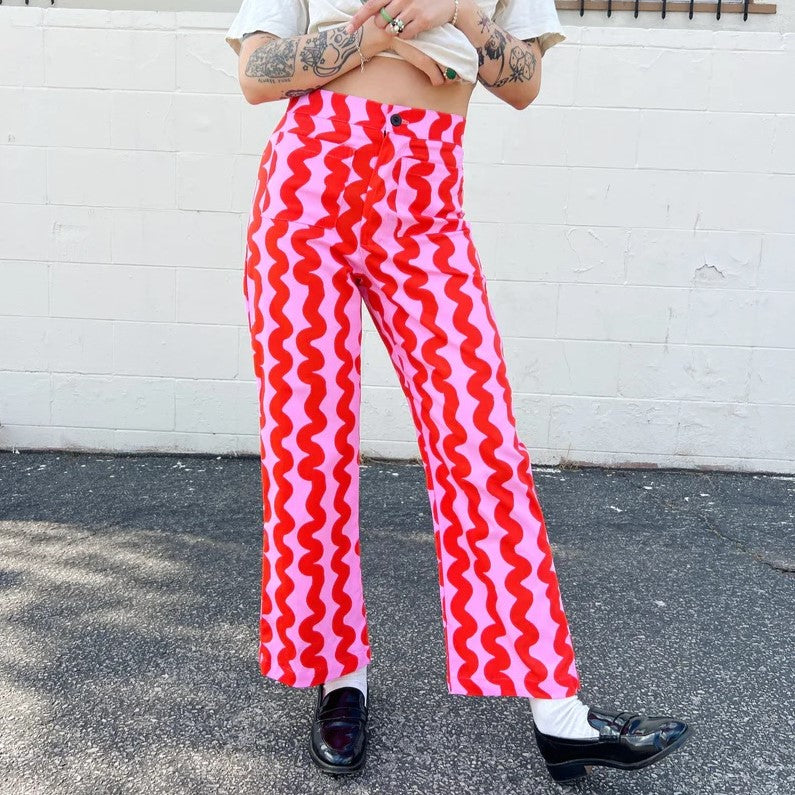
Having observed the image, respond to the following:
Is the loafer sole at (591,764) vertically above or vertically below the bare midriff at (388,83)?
below

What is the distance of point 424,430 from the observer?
1.72m

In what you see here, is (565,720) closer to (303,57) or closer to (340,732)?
(340,732)

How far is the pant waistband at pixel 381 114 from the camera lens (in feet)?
5.41

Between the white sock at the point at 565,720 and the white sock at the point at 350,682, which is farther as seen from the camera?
the white sock at the point at 350,682

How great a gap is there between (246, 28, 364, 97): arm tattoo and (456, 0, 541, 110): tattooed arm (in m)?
0.21

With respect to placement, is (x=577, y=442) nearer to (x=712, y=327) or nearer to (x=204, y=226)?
(x=712, y=327)

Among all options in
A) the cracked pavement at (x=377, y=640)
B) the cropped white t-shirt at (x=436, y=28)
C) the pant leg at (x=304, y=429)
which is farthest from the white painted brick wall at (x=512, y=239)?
the pant leg at (x=304, y=429)

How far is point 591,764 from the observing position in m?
1.62

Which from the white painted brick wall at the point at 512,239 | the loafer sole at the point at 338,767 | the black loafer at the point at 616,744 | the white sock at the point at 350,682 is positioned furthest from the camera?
the white painted brick wall at the point at 512,239

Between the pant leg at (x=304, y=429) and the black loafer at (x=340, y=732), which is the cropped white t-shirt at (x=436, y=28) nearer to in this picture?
the pant leg at (x=304, y=429)

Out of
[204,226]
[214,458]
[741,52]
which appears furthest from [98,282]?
[741,52]

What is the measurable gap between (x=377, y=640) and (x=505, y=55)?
1.41 meters

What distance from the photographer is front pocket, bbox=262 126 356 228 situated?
5.41 feet

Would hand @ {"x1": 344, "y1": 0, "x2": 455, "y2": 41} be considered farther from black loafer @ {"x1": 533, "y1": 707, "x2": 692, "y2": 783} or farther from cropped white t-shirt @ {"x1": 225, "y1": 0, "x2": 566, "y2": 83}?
black loafer @ {"x1": 533, "y1": 707, "x2": 692, "y2": 783}
